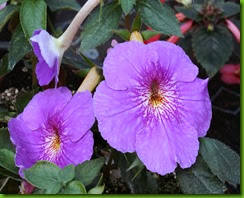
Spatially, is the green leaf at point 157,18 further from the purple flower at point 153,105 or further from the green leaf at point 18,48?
the green leaf at point 18,48

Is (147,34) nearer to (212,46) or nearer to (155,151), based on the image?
(155,151)

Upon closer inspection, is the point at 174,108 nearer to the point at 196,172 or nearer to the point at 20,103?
the point at 196,172

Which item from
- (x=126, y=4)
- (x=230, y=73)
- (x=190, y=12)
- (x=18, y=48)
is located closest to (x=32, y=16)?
(x=18, y=48)

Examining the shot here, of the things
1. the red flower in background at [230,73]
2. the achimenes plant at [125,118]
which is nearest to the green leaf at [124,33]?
the achimenes plant at [125,118]

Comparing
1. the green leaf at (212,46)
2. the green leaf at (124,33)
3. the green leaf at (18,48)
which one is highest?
the green leaf at (124,33)

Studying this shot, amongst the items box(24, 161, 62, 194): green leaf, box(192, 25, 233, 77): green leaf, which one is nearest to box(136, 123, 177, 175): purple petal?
box(24, 161, 62, 194): green leaf

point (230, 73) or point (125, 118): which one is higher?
point (125, 118)

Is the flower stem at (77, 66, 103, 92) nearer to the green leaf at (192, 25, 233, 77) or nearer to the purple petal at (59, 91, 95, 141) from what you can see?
the purple petal at (59, 91, 95, 141)

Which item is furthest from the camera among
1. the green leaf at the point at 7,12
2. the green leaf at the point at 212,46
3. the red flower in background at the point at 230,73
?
the red flower in background at the point at 230,73
